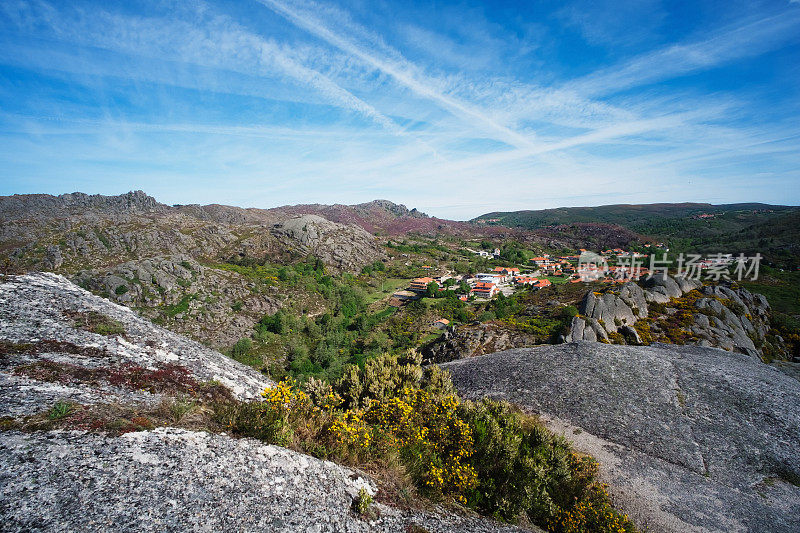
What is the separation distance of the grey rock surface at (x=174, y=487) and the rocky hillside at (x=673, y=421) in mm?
10778

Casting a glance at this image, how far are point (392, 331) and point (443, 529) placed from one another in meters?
50.6

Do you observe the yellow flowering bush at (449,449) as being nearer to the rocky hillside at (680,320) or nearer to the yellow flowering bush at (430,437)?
the yellow flowering bush at (430,437)

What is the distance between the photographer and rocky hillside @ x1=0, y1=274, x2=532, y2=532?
4250 millimetres

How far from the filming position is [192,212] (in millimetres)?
152625

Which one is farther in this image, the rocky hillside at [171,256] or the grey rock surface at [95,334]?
the rocky hillside at [171,256]

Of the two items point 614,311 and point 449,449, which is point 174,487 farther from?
point 614,311

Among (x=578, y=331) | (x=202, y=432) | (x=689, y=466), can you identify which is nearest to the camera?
(x=202, y=432)

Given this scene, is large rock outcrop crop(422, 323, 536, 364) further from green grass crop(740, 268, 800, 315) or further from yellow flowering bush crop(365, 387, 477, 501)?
green grass crop(740, 268, 800, 315)

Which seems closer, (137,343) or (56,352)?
(56,352)

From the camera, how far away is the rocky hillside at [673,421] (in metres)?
11.6

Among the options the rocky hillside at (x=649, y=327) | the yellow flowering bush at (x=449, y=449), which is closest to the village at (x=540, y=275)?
the rocky hillside at (x=649, y=327)

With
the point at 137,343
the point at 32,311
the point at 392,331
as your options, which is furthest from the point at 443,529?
the point at 392,331

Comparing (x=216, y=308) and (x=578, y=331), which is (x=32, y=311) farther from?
(x=216, y=308)

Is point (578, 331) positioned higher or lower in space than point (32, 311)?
lower
